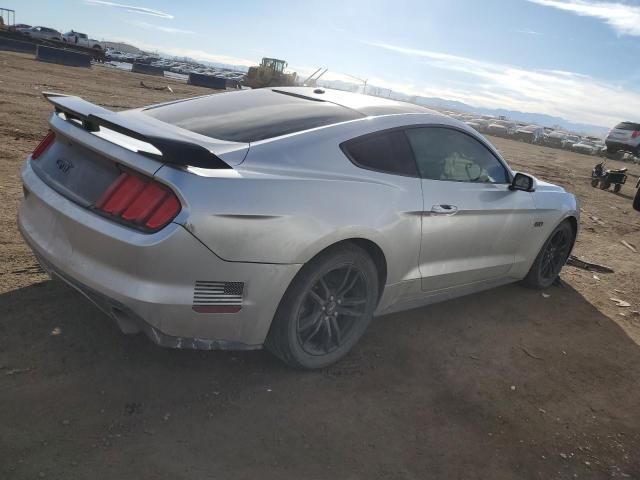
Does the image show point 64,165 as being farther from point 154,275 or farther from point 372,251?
point 372,251

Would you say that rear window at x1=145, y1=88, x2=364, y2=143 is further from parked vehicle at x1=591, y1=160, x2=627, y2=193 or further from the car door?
parked vehicle at x1=591, y1=160, x2=627, y2=193

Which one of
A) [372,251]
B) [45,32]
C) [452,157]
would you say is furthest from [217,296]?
[45,32]

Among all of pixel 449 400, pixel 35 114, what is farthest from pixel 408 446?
pixel 35 114

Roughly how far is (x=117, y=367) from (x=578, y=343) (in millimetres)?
3523

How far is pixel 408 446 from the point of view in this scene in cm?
266

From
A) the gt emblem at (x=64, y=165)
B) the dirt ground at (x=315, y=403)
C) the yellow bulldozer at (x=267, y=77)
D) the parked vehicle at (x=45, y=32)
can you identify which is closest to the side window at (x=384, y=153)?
the dirt ground at (x=315, y=403)

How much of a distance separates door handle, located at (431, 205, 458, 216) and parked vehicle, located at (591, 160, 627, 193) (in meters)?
13.6

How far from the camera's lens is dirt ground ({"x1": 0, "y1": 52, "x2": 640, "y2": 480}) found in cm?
236

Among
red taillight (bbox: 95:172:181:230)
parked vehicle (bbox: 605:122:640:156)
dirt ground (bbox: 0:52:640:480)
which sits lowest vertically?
dirt ground (bbox: 0:52:640:480)

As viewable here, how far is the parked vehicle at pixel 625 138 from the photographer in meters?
26.9

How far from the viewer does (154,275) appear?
239cm

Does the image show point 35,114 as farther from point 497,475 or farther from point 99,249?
point 497,475

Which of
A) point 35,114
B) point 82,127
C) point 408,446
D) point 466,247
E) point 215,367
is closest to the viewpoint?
point 408,446

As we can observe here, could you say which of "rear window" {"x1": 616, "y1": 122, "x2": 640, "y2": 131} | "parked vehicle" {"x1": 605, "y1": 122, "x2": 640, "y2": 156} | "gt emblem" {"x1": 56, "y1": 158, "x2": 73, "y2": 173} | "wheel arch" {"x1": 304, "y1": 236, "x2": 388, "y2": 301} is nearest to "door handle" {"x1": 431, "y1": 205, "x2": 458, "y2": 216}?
"wheel arch" {"x1": 304, "y1": 236, "x2": 388, "y2": 301}
